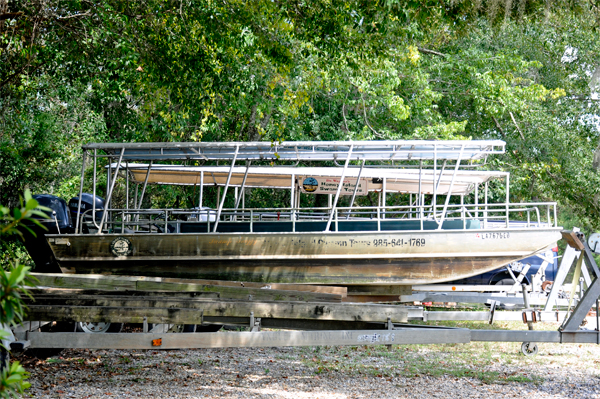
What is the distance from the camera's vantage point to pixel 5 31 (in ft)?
33.1

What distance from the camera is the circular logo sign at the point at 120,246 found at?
1007 cm

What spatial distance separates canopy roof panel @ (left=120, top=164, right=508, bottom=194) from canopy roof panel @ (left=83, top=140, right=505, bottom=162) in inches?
30.7

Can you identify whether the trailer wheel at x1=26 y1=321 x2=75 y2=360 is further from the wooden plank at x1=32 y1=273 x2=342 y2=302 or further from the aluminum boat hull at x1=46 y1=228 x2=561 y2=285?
the aluminum boat hull at x1=46 y1=228 x2=561 y2=285

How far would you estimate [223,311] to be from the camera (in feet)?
17.1

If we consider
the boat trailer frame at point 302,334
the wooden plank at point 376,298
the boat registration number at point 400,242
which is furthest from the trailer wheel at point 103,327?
the boat registration number at point 400,242

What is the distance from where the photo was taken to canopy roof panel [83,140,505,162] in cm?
998

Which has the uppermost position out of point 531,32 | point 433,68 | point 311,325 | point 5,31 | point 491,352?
point 531,32

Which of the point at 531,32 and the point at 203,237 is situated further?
the point at 531,32

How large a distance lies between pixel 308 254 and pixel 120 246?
3.35 metres

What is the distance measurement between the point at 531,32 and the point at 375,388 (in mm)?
18095

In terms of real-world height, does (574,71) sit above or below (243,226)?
above

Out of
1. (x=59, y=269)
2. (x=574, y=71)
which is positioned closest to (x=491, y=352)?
(x=59, y=269)

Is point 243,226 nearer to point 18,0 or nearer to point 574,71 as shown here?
point 18,0

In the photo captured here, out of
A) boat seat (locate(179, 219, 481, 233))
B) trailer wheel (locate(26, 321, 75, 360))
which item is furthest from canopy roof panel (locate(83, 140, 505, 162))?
trailer wheel (locate(26, 321, 75, 360))
